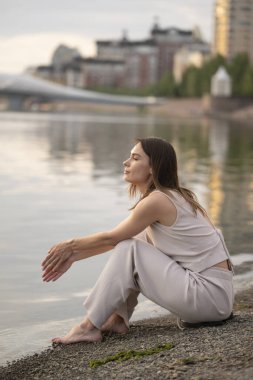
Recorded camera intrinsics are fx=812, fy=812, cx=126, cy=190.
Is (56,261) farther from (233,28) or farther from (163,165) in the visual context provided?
(233,28)

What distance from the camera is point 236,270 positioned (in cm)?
666

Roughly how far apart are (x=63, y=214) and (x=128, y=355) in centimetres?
622

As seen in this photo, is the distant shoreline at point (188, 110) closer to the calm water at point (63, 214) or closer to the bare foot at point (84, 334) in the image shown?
the calm water at point (63, 214)

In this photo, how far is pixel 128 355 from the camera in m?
3.77

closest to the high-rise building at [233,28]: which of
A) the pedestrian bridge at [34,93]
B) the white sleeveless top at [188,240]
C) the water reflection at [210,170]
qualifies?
the pedestrian bridge at [34,93]

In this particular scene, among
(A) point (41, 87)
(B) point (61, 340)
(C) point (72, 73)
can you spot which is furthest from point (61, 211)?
(C) point (72, 73)

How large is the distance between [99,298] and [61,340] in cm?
33

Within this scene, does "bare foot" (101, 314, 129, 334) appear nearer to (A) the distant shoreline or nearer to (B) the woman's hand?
(B) the woman's hand

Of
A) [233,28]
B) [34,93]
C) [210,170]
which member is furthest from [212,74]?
[210,170]

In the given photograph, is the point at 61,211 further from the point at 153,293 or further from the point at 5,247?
the point at 153,293

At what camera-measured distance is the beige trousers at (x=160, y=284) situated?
423cm

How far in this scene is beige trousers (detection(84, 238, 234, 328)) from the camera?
4.23 m

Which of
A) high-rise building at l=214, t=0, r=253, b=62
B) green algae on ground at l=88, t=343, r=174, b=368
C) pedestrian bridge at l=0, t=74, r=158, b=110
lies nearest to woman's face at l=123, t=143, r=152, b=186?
green algae on ground at l=88, t=343, r=174, b=368

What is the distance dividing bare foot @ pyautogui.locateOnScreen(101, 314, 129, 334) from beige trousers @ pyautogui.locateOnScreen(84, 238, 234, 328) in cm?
14
